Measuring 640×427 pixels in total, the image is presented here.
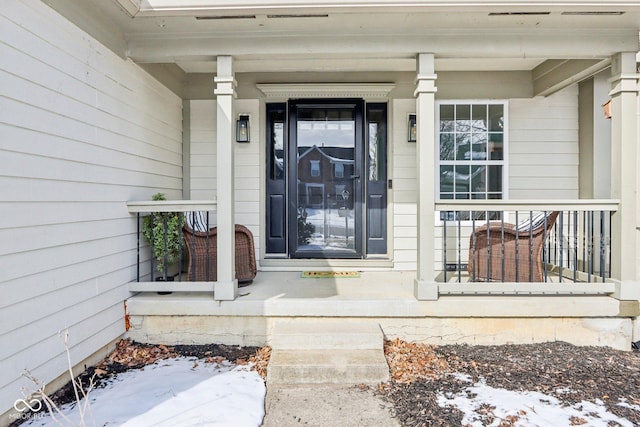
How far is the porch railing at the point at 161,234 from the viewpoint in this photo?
3.28 meters

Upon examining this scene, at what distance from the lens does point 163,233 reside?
3.46 meters

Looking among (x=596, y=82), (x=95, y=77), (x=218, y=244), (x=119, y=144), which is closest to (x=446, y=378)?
(x=218, y=244)

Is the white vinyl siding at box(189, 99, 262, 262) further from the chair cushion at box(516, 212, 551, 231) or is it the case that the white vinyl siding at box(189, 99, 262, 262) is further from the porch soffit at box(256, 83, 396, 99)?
the chair cushion at box(516, 212, 551, 231)

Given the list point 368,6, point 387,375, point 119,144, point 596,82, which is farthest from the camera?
point 596,82

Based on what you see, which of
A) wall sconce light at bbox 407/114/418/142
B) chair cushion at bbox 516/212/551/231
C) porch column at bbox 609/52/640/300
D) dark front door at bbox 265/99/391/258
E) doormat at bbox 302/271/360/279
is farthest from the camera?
dark front door at bbox 265/99/391/258

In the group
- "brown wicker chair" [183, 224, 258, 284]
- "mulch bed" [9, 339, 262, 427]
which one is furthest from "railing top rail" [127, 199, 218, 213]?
"mulch bed" [9, 339, 262, 427]

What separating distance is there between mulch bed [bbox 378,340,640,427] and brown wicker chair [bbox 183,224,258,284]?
5.02 ft

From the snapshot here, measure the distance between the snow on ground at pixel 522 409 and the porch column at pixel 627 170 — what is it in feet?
4.39

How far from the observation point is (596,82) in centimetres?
415

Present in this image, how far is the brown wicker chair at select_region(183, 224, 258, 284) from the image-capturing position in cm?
360

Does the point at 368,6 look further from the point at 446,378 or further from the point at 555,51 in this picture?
the point at 446,378

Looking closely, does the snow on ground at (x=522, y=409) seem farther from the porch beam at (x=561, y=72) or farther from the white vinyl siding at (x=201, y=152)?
the white vinyl siding at (x=201, y=152)

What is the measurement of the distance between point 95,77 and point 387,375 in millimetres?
3017

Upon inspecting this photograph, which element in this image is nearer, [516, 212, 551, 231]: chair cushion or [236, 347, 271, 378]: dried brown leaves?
[236, 347, 271, 378]: dried brown leaves
